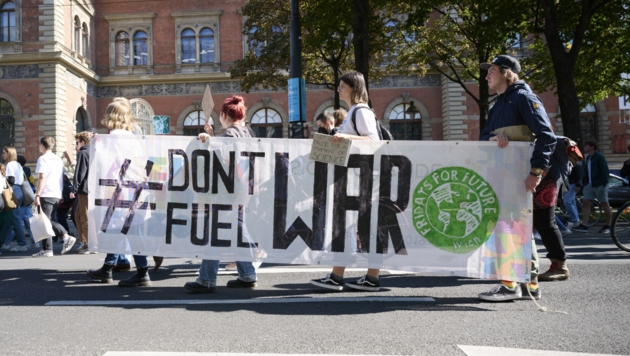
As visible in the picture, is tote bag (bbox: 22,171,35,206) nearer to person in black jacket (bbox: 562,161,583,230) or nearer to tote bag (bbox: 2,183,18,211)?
tote bag (bbox: 2,183,18,211)

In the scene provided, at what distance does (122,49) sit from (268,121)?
1064 centimetres

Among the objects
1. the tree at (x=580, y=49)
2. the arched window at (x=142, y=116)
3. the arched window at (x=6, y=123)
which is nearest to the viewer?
the tree at (x=580, y=49)

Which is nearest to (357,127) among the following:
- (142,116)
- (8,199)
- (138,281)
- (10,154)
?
(138,281)

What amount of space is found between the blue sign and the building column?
21.7 metres

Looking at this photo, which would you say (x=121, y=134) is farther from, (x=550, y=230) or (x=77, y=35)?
(x=77, y=35)

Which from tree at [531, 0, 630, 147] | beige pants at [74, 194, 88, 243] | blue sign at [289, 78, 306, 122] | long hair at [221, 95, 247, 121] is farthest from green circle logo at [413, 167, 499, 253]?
tree at [531, 0, 630, 147]

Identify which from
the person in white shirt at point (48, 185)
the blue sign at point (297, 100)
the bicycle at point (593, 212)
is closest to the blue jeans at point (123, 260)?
the person in white shirt at point (48, 185)

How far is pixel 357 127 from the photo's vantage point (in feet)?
16.1

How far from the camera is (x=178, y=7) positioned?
1332 inches

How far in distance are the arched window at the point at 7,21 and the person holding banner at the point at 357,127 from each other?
30.7m

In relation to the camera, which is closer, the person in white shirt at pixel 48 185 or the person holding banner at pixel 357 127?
the person holding banner at pixel 357 127

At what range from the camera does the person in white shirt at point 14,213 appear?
9711mm

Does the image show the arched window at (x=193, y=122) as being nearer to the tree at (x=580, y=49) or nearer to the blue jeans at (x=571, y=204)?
the tree at (x=580, y=49)

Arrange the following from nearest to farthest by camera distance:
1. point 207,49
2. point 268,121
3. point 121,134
→ 1. point 121,134
2. point 268,121
3. point 207,49
